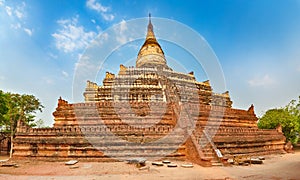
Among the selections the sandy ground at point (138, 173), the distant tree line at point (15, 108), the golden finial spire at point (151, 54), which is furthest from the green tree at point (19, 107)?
the golden finial spire at point (151, 54)

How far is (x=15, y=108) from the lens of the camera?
2594 centimetres

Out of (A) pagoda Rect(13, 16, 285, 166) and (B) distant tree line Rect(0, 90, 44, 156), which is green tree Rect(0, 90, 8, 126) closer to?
(B) distant tree line Rect(0, 90, 44, 156)

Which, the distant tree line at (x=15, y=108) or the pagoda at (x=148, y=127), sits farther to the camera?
the distant tree line at (x=15, y=108)

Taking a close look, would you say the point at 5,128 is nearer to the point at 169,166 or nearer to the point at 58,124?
the point at 58,124

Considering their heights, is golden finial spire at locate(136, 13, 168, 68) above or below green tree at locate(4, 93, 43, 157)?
above

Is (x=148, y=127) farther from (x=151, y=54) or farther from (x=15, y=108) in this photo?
(x=151, y=54)

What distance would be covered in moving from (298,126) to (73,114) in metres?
27.8

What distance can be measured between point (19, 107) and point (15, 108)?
439mm

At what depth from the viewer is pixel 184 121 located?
60.4 ft

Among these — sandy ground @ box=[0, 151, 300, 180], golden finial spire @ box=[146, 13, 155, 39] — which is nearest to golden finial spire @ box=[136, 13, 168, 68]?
golden finial spire @ box=[146, 13, 155, 39]

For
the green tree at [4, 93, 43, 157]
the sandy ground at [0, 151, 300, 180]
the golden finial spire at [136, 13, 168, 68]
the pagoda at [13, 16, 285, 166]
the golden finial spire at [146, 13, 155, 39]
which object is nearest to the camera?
the sandy ground at [0, 151, 300, 180]

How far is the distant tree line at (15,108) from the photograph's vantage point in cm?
2522

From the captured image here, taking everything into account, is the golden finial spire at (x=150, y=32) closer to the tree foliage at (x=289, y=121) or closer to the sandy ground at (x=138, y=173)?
the tree foliage at (x=289, y=121)

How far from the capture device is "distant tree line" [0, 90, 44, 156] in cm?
2522
